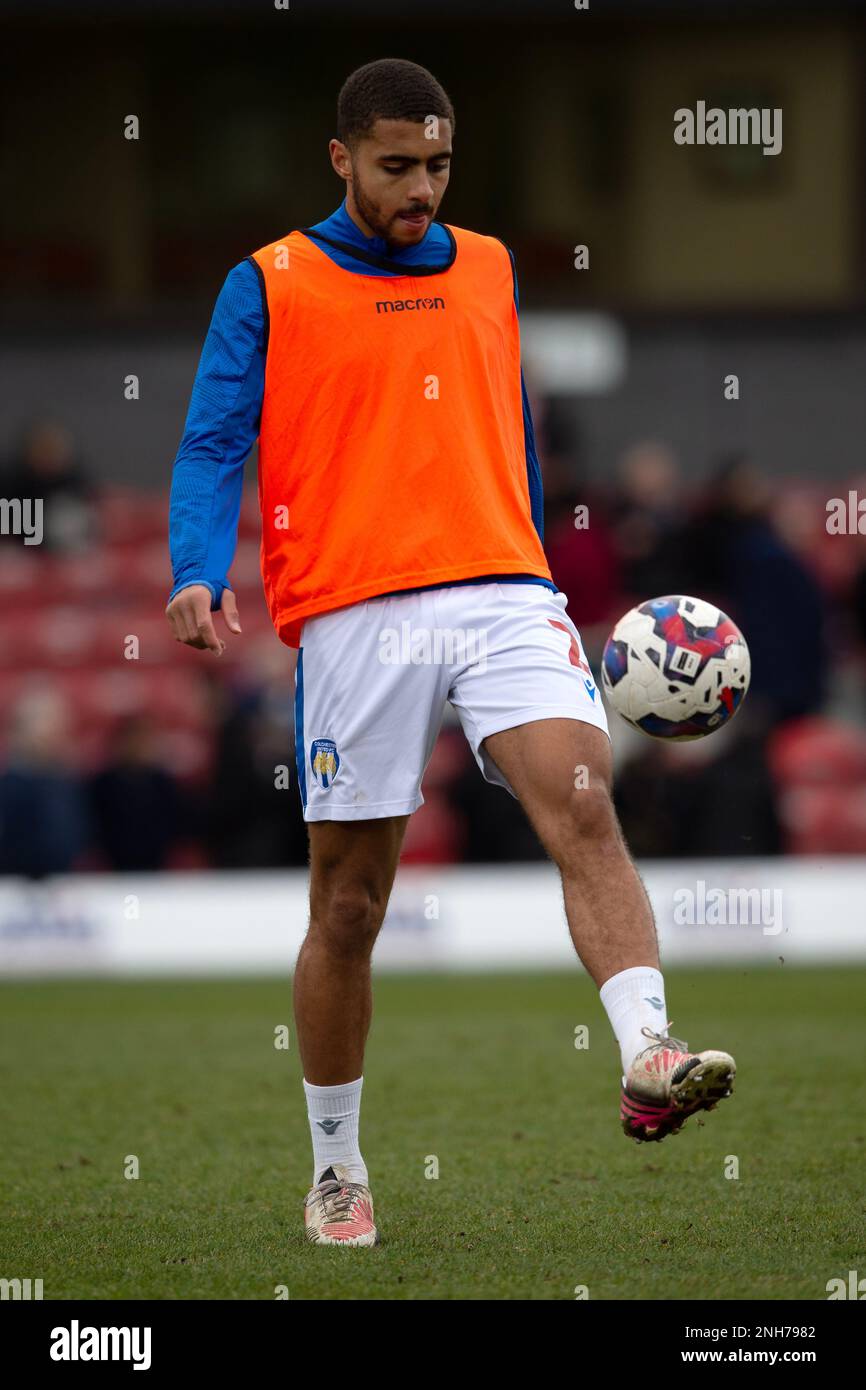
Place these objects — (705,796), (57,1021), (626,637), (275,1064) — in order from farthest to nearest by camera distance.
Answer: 1. (705,796)
2. (57,1021)
3. (275,1064)
4. (626,637)

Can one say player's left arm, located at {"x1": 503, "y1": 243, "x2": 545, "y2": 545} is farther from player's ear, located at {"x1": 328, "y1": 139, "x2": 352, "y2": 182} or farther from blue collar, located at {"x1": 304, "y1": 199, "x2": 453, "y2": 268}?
player's ear, located at {"x1": 328, "y1": 139, "x2": 352, "y2": 182}

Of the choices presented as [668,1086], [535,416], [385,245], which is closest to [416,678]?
[385,245]

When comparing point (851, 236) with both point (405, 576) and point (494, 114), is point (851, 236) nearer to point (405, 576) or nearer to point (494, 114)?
point (494, 114)

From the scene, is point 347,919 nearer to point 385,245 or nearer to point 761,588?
point 385,245

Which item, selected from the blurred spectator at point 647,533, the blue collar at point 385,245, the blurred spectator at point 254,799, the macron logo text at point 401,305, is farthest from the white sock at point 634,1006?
the blurred spectator at point 647,533

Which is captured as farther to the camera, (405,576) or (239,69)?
(239,69)

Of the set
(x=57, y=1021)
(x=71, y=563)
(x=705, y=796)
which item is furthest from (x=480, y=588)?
(x=71, y=563)

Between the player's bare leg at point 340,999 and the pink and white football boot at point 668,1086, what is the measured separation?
0.91m

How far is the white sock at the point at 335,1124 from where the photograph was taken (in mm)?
5082

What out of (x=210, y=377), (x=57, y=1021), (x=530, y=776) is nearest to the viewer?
(x=530, y=776)

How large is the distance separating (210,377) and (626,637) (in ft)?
3.99

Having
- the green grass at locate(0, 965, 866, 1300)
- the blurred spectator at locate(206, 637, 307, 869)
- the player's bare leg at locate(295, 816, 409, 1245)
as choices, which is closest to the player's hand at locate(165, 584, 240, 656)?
the player's bare leg at locate(295, 816, 409, 1245)

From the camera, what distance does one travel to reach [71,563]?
688 inches

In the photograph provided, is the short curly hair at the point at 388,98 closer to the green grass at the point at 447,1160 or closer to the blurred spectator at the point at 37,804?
the green grass at the point at 447,1160
